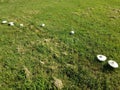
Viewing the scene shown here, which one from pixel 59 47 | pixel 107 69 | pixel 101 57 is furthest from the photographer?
pixel 59 47

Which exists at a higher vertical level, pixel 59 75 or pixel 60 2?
pixel 60 2

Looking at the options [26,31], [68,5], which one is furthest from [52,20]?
[68,5]

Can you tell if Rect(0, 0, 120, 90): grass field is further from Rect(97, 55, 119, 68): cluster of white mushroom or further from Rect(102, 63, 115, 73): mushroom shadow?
Rect(97, 55, 119, 68): cluster of white mushroom

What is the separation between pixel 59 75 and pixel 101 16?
11.2ft

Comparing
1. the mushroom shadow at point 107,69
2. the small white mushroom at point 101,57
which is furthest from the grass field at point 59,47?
the small white mushroom at point 101,57

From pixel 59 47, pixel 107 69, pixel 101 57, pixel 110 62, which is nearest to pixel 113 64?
pixel 110 62

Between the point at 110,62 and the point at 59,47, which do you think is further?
the point at 59,47

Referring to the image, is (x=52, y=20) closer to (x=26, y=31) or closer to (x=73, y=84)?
(x=26, y=31)

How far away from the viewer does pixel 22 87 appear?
3.47 m

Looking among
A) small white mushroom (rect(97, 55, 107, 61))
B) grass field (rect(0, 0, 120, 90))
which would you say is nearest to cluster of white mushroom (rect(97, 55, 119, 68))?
small white mushroom (rect(97, 55, 107, 61))

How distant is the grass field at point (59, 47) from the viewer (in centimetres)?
366

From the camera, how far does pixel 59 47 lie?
179 inches

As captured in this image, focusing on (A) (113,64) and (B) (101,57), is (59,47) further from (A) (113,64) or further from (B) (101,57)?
(A) (113,64)

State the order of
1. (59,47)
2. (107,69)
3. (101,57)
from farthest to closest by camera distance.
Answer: (59,47) < (101,57) < (107,69)
